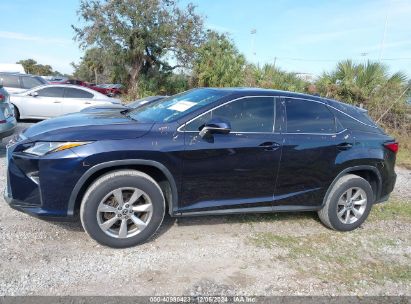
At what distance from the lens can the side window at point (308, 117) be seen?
14.4 feet

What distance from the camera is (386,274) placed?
150 inches

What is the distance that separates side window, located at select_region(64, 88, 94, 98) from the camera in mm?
11874

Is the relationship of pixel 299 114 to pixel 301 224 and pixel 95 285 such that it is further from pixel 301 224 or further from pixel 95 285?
pixel 95 285

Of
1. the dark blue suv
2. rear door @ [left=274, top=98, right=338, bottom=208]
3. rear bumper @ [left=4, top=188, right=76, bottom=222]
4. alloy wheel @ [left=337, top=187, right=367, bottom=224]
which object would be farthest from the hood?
alloy wheel @ [left=337, top=187, right=367, bottom=224]

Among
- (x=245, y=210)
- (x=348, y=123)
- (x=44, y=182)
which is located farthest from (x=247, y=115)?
(x=44, y=182)

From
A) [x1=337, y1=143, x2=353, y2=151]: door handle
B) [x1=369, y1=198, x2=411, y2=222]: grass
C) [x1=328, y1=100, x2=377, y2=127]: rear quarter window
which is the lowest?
[x1=369, y1=198, x2=411, y2=222]: grass

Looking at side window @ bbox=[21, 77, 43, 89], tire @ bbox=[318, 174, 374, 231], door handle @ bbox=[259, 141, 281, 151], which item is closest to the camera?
door handle @ bbox=[259, 141, 281, 151]

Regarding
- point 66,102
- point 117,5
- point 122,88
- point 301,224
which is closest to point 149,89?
point 122,88

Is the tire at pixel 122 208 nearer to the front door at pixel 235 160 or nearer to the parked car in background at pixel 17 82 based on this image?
the front door at pixel 235 160

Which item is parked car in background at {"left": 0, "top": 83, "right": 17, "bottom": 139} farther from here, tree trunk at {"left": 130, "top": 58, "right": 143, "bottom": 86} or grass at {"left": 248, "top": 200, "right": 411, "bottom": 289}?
tree trunk at {"left": 130, "top": 58, "right": 143, "bottom": 86}

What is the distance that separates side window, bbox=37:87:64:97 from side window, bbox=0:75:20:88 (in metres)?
1.53

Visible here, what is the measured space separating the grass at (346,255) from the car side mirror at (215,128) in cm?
137

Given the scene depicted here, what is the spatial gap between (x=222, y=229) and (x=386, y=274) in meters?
1.83

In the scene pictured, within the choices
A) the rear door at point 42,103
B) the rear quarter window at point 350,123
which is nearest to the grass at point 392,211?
the rear quarter window at point 350,123
